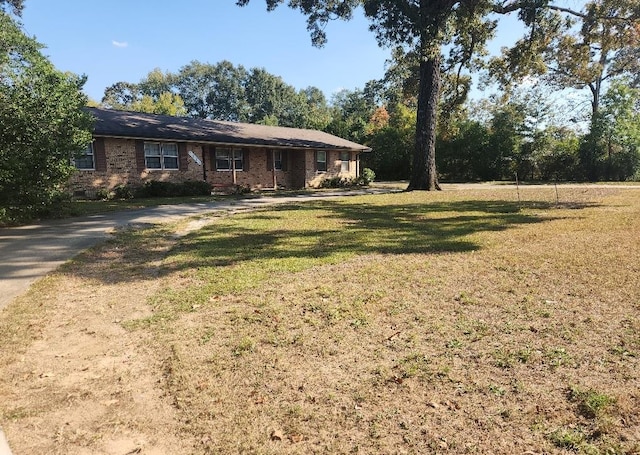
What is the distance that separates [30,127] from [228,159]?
1286 centimetres

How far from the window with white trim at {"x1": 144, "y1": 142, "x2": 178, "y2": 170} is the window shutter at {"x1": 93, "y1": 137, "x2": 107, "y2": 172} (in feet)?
6.02

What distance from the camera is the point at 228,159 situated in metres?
22.5

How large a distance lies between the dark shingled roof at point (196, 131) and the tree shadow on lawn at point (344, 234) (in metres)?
8.96

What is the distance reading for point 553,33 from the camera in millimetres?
20125

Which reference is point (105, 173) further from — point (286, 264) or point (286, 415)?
point (286, 415)

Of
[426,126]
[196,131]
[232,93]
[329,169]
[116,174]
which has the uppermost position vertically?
[232,93]

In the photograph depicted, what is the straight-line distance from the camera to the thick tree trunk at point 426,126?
19.0 meters

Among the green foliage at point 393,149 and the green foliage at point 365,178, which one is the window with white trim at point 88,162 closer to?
the green foliage at point 365,178

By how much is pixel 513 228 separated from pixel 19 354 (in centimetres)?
904

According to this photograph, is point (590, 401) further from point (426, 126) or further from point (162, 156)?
point (162, 156)

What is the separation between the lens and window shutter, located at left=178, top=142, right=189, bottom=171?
66.4 feet

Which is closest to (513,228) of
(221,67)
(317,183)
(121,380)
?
(121,380)

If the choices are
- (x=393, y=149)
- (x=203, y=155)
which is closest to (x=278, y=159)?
(x=203, y=155)

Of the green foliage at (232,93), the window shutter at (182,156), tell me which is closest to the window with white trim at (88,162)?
the window shutter at (182,156)
